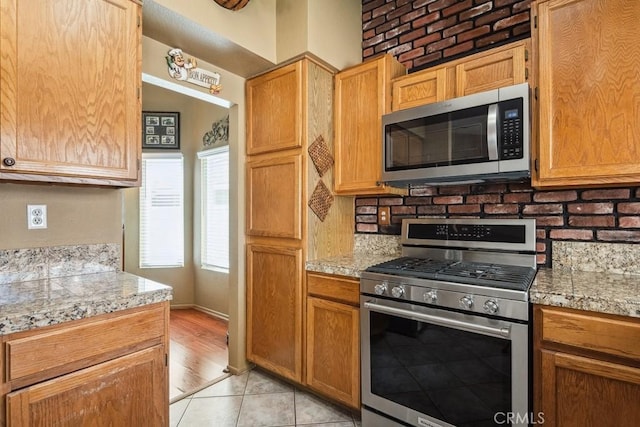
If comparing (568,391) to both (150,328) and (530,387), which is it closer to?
(530,387)

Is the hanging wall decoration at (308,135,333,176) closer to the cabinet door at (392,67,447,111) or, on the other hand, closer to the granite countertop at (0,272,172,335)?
the cabinet door at (392,67,447,111)

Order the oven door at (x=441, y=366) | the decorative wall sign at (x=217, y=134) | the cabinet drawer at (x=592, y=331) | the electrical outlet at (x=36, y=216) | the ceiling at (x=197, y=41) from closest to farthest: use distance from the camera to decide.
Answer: the cabinet drawer at (x=592, y=331) < the oven door at (x=441, y=366) < the electrical outlet at (x=36, y=216) < the ceiling at (x=197, y=41) < the decorative wall sign at (x=217, y=134)

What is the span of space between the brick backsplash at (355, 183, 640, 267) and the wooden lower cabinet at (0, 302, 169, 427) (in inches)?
69.3

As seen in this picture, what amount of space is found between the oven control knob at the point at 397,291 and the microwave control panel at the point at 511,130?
841mm

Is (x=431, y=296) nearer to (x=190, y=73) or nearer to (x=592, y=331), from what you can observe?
(x=592, y=331)

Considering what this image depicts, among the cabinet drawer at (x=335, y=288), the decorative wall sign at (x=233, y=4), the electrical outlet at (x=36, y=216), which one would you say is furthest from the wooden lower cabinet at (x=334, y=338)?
the decorative wall sign at (x=233, y=4)

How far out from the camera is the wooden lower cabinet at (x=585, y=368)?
4.04 ft

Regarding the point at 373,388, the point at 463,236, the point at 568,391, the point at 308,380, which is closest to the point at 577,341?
the point at 568,391

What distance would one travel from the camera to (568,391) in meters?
1.34

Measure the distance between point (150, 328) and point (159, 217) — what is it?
10.3 ft

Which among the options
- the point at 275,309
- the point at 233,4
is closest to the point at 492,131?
the point at 233,4

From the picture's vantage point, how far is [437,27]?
2387mm

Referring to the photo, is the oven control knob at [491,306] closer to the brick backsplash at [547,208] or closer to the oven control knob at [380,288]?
the oven control knob at [380,288]

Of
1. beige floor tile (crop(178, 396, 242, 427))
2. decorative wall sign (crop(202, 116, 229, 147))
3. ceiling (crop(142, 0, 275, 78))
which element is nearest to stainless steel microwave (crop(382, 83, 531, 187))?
ceiling (crop(142, 0, 275, 78))
